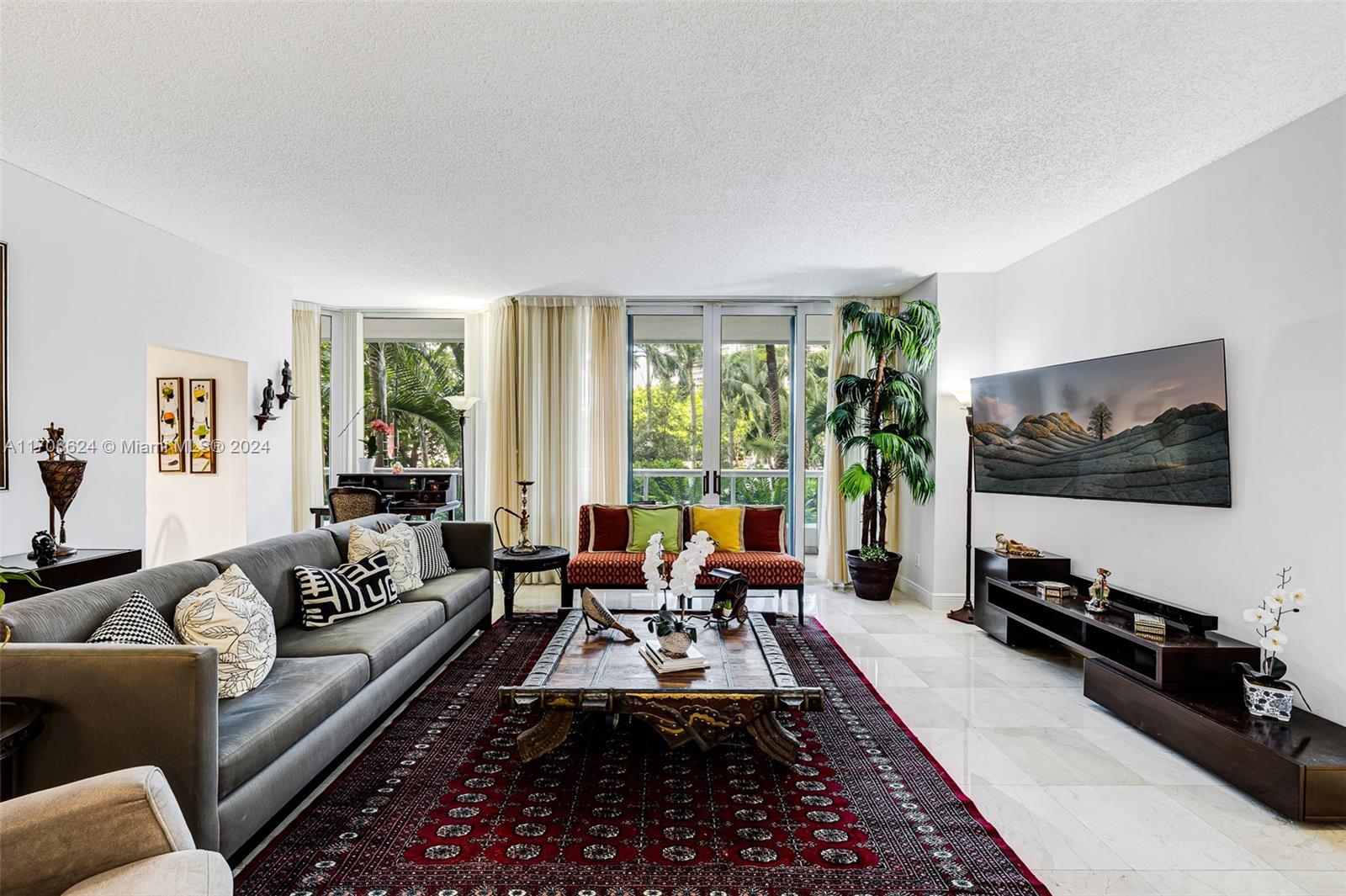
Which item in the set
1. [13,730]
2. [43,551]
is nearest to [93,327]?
[43,551]

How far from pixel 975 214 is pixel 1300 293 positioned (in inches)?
63.9

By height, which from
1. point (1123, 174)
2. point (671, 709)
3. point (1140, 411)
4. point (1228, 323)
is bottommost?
point (671, 709)

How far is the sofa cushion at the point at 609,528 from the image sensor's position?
5438 mm

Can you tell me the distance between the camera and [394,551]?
4.05 meters

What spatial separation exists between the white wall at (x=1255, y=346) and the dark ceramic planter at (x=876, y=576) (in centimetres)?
172

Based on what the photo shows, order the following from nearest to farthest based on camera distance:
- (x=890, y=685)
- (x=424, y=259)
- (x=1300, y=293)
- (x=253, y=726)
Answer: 1. (x=253, y=726)
2. (x=1300, y=293)
3. (x=890, y=685)
4. (x=424, y=259)

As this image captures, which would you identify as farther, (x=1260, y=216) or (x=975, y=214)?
(x=975, y=214)

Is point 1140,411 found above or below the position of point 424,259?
below

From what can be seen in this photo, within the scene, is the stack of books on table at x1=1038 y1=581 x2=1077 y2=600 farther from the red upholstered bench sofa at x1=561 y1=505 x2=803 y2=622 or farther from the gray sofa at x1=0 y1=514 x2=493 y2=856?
the gray sofa at x1=0 y1=514 x2=493 y2=856

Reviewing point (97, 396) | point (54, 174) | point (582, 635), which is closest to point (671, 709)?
point (582, 635)

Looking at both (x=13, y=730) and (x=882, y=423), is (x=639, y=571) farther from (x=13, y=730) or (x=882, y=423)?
(x=13, y=730)

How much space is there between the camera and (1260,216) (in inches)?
119

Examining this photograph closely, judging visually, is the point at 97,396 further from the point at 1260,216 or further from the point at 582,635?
the point at 1260,216

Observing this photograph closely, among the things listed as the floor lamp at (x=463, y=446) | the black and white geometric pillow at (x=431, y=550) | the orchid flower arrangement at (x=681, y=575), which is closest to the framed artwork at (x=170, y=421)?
the floor lamp at (x=463, y=446)
